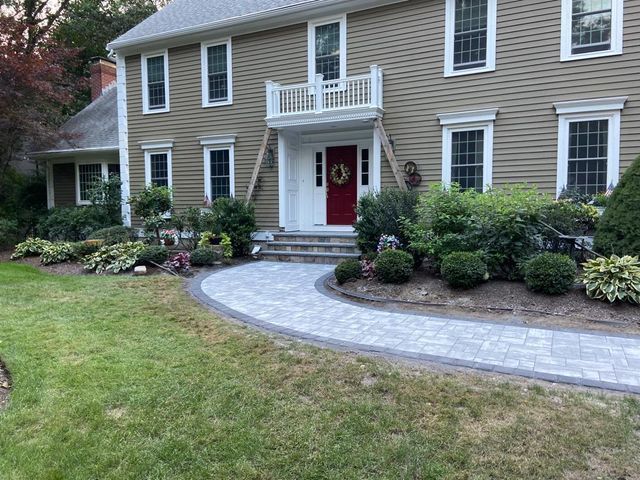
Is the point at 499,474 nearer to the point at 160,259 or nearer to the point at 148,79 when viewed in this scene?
the point at 160,259

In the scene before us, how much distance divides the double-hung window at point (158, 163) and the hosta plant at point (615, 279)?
11.3 metres

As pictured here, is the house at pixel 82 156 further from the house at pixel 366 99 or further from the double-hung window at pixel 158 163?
the house at pixel 366 99

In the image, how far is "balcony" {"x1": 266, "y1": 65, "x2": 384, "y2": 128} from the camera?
1030 cm

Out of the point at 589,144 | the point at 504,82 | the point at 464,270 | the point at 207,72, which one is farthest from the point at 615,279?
the point at 207,72

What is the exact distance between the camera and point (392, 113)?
1056cm

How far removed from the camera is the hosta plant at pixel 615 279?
566cm

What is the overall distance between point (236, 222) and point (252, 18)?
539 cm

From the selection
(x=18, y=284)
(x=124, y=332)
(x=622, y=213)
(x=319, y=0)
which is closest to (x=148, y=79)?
(x=319, y=0)

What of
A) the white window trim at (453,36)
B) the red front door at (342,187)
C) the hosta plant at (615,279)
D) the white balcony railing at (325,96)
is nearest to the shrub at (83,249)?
the white balcony railing at (325,96)

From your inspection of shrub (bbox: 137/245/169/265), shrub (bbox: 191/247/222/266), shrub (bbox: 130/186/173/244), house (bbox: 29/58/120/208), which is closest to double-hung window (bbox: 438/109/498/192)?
shrub (bbox: 191/247/222/266)

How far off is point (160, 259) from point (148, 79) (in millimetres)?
7076

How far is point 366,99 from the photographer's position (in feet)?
34.7

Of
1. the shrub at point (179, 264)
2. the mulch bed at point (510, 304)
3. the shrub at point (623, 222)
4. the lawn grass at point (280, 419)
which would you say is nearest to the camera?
the lawn grass at point (280, 419)

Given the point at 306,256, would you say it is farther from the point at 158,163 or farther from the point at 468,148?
the point at 158,163
